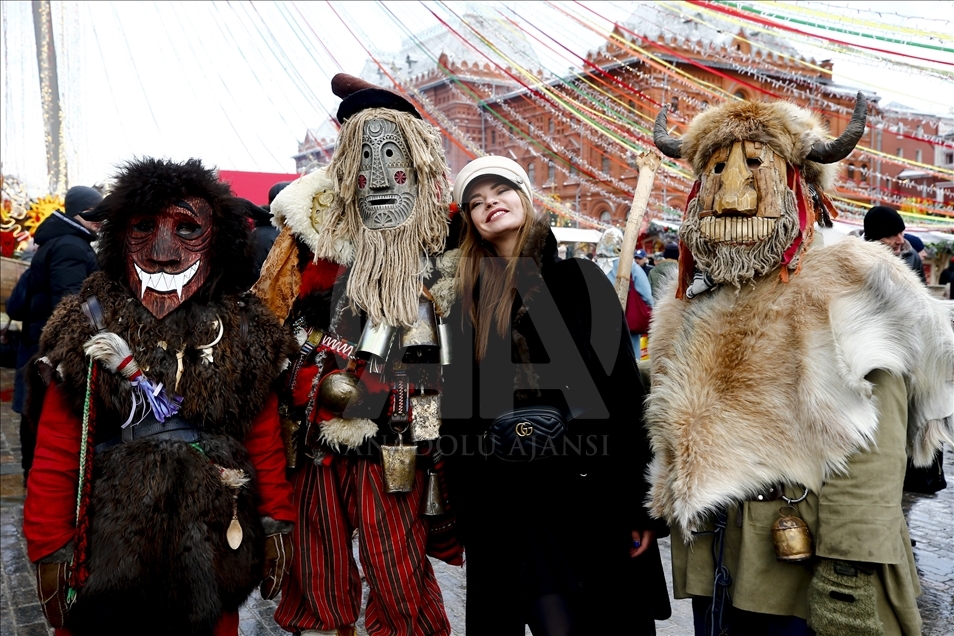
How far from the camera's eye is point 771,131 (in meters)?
2.14

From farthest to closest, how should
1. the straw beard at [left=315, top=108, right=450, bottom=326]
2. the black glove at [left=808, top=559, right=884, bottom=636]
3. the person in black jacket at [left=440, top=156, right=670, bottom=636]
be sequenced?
the straw beard at [left=315, top=108, right=450, bottom=326], the person in black jacket at [left=440, top=156, right=670, bottom=636], the black glove at [left=808, top=559, right=884, bottom=636]

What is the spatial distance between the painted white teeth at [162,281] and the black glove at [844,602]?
1.99 metres

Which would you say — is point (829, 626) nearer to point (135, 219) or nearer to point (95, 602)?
point (95, 602)

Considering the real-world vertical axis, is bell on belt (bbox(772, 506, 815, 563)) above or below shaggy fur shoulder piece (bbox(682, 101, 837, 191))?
below

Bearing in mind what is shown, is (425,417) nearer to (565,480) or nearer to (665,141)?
(565,480)

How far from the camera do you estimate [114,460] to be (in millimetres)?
2152

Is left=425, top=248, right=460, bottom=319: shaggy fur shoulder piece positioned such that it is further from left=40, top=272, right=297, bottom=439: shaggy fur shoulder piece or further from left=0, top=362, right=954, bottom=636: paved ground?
left=0, top=362, right=954, bottom=636: paved ground

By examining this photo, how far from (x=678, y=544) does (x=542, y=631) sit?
52 cm

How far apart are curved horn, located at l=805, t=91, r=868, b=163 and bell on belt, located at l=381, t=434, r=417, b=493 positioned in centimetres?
159

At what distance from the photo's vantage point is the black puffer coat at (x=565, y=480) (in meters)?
2.37

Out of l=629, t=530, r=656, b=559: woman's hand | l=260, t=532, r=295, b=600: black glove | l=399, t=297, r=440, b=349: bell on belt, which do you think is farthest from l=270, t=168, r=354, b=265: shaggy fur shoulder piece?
l=629, t=530, r=656, b=559: woman's hand

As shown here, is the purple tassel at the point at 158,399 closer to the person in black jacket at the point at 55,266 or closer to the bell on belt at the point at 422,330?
the bell on belt at the point at 422,330

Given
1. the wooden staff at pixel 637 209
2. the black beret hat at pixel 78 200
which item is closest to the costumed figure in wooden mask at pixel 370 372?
the wooden staff at pixel 637 209

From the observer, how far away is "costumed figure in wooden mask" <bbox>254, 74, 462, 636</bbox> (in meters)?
2.59
